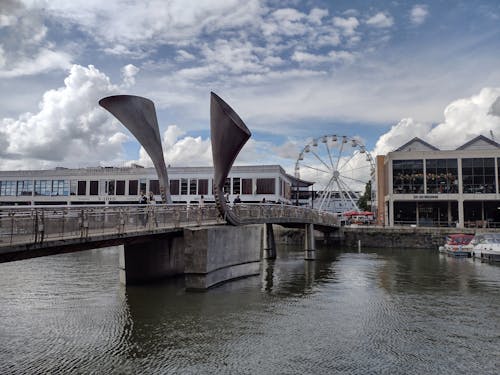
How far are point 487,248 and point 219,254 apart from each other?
29.8m

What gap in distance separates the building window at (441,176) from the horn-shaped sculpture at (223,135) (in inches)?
1964

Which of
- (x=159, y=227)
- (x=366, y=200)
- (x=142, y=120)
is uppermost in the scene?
(x=142, y=120)

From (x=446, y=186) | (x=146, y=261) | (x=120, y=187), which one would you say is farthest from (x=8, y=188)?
(x=446, y=186)

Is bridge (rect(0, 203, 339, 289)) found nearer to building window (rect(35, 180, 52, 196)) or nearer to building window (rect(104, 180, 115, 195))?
building window (rect(104, 180, 115, 195))

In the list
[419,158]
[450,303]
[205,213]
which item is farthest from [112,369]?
[419,158]

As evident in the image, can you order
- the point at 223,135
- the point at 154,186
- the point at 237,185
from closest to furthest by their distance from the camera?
the point at 223,135 → the point at 237,185 → the point at 154,186

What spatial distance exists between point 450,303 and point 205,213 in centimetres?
1372

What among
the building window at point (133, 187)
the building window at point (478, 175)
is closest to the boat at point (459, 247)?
the building window at point (478, 175)

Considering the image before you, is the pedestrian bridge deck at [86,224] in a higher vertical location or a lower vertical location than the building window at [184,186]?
lower

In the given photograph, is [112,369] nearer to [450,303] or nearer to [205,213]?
[205,213]

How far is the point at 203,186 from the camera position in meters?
78.2

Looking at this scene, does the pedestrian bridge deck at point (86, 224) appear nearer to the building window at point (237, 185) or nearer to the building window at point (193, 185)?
the building window at point (237, 185)

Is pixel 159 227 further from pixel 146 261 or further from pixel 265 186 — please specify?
pixel 265 186

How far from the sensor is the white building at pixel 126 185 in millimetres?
76062
